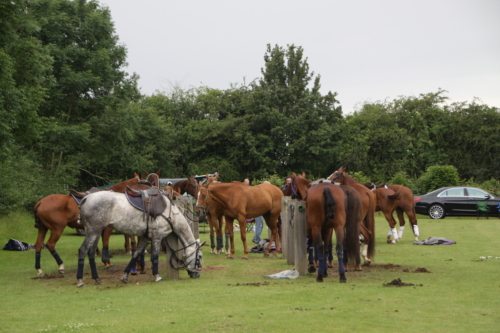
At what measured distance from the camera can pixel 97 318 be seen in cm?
769

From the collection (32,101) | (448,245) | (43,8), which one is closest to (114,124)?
(43,8)

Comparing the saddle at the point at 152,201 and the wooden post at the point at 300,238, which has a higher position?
the saddle at the point at 152,201

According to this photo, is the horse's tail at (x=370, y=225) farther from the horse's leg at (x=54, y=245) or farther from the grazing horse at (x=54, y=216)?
the horse's leg at (x=54, y=245)

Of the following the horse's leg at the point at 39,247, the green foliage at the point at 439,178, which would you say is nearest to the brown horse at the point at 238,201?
the horse's leg at the point at 39,247

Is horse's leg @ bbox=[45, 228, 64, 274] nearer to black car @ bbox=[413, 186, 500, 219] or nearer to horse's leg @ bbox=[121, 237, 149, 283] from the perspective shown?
horse's leg @ bbox=[121, 237, 149, 283]

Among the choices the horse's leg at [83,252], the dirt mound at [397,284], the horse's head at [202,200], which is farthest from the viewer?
the horse's head at [202,200]

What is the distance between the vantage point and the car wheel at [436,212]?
31083 mm

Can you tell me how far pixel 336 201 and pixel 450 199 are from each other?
22.9 metres

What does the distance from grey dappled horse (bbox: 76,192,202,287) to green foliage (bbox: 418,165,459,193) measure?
3194 centimetres

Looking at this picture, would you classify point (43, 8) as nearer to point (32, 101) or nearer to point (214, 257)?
point (32, 101)

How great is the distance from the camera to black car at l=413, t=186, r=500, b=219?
3095cm

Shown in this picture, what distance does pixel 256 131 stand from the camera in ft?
171

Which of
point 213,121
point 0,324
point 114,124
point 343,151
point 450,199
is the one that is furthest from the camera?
point 213,121

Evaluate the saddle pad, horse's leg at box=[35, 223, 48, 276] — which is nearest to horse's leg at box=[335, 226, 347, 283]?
the saddle pad
